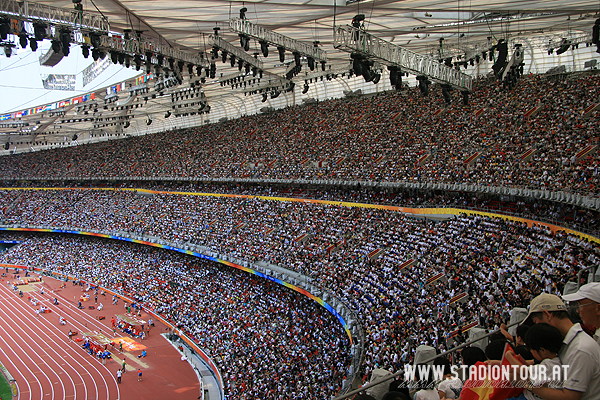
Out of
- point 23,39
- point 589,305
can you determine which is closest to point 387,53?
point 23,39

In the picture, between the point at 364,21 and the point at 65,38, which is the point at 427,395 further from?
the point at 364,21

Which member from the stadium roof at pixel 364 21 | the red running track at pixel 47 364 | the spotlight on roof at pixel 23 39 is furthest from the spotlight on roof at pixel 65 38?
the red running track at pixel 47 364

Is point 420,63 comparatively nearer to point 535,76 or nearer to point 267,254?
point 267,254

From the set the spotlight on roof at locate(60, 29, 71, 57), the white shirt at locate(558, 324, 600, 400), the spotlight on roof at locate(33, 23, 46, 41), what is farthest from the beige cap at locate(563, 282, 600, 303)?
the spotlight on roof at locate(33, 23, 46, 41)

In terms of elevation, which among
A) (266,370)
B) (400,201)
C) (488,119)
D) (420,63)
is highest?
(420,63)

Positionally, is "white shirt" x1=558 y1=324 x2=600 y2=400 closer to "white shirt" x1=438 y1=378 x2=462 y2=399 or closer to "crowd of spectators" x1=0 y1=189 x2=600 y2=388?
"white shirt" x1=438 y1=378 x2=462 y2=399

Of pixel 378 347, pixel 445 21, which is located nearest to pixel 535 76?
pixel 445 21
